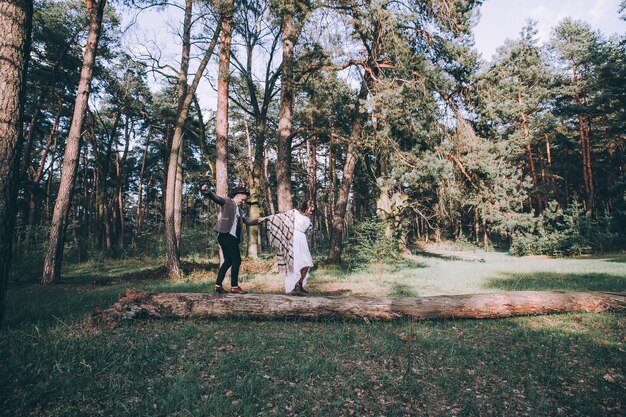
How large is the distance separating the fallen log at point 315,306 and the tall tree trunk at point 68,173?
20.9 feet

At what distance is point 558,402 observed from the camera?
314 centimetres

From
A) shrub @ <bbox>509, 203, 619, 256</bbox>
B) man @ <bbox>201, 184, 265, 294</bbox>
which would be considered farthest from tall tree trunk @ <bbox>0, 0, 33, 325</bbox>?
shrub @ <bbox>509, 203, 619, 256</bbox>

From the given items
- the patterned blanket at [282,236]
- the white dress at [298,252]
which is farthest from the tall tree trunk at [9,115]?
the white dress at [298,252]

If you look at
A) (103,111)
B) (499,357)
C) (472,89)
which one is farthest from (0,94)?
(103,111)

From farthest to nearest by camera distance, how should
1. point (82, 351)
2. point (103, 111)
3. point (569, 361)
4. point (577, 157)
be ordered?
point (577, 157) → point (103, 111) → point (569, 361) → point (82, 351)

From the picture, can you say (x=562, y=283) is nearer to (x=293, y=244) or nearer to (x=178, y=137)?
(x=293, y=244)

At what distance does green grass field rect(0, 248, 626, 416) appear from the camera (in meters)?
2.92

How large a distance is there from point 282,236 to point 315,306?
2.32 meters

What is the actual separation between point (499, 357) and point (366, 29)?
11060mm

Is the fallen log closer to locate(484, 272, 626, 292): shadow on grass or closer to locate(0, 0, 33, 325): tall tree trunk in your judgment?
locate(0, 0, 33, 325): tall tree trunk

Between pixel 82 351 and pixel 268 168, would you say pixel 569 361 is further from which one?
pixel 268 168

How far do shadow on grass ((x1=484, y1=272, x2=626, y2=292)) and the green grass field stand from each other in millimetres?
2759

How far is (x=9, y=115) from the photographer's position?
14.4 feet

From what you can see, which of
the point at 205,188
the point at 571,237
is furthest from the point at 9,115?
the point at 571,237
